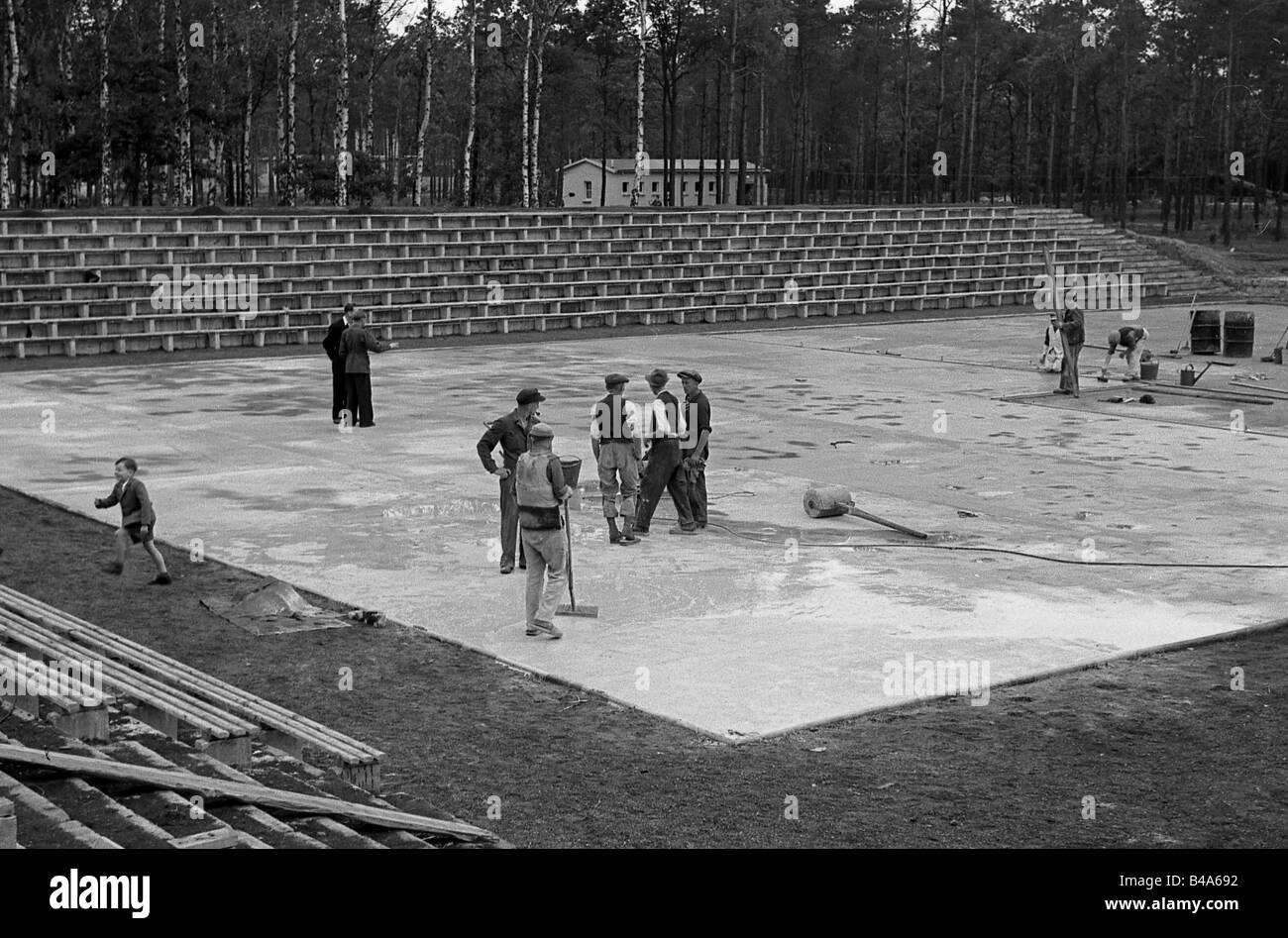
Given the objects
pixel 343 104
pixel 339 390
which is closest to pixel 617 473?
pixel 339 390

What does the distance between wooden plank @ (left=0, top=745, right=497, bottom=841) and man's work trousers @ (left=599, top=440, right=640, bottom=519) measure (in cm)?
715

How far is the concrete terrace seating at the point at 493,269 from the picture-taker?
3350 centimetres

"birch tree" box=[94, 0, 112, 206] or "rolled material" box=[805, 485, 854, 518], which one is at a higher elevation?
"birch tree" box=[94, 0, 112, 206]

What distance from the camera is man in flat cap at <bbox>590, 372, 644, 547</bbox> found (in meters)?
14.9

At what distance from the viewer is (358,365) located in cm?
2161

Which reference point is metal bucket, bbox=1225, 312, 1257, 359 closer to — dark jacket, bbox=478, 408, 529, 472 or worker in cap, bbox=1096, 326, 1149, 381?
worker in cap, bbox=1096, 326, 1149, 381

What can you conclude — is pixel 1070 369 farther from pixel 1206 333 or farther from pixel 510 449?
pixel 510 449

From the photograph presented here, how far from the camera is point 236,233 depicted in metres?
36.9

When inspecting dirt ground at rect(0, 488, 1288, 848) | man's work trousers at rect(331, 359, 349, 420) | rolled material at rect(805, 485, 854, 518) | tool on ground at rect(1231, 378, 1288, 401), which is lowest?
dirt ground at rect(0, 488, 1288, 848)

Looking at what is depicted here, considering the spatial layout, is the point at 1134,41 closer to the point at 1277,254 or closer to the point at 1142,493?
the point at 1277,254

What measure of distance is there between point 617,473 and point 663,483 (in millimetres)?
576

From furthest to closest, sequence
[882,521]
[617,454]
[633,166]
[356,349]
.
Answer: [633,166], [356,349], [882,521], [617,454]

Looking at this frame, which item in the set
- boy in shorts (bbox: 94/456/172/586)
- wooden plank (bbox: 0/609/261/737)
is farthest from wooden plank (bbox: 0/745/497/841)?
boy in shorts (bbox: 94/456/172/586)
